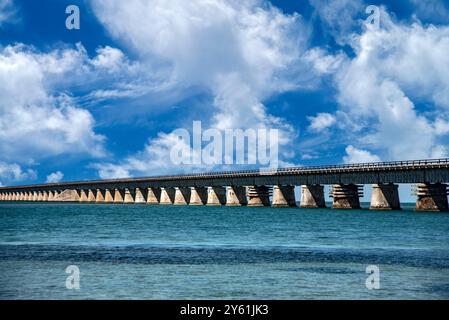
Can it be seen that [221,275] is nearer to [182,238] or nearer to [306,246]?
[306,246]

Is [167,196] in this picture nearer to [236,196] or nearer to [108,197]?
[236,196]

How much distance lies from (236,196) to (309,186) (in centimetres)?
2590

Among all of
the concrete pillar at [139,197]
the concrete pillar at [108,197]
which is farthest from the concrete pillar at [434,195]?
the concrete pillar at [108,197]

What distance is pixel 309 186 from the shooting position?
359 feet

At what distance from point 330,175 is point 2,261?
253ft

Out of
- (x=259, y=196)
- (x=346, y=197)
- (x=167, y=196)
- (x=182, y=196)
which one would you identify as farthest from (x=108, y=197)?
(x=346, y=197)

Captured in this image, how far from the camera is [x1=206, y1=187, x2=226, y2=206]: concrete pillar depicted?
456 ft

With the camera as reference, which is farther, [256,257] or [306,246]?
[306,246]

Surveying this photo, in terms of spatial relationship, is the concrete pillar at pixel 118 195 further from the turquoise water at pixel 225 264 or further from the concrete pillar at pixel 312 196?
the turquoise water at pixel 225 264

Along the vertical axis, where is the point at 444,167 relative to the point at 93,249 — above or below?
above

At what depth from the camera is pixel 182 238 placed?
151 feet

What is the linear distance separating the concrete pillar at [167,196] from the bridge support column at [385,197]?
244 ft

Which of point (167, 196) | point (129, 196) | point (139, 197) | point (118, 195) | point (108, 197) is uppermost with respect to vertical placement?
point (118, 195)
